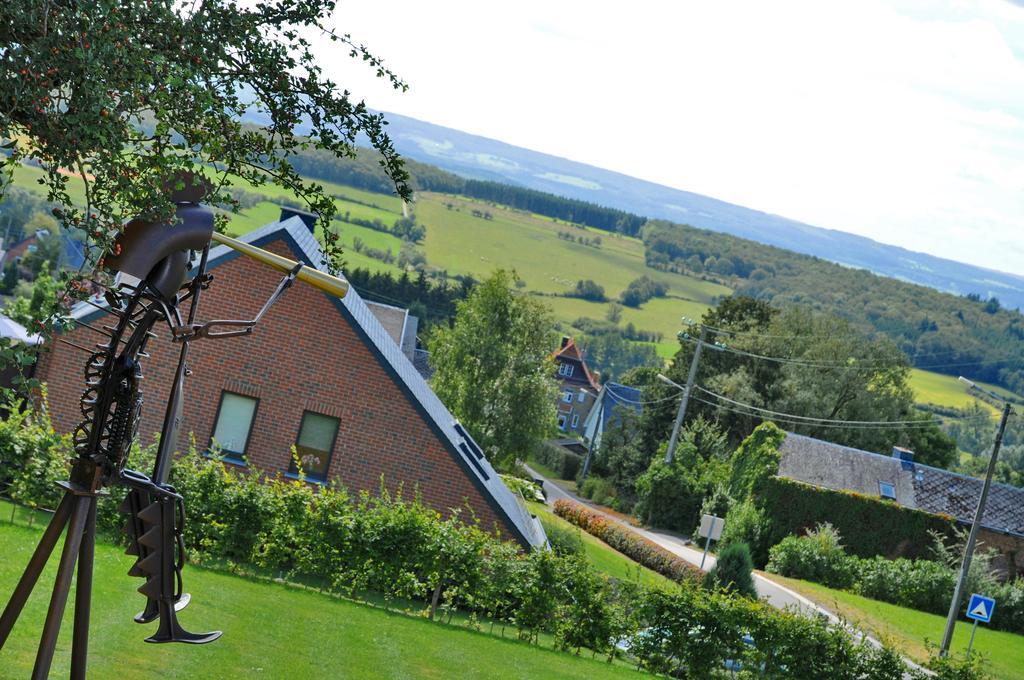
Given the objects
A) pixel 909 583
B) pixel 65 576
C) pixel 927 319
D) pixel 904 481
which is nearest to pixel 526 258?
pixel 927 319

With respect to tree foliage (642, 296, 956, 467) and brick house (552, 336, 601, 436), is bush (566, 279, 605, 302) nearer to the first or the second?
brick house (552, 336, 601, 436)

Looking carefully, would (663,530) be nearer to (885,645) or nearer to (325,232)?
(885,645)

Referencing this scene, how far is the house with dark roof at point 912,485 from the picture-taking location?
1901 inches

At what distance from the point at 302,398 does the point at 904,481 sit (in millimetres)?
35624

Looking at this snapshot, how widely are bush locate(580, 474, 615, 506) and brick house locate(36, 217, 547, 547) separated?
136ft

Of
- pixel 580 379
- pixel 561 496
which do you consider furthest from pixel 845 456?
pixel 580 379

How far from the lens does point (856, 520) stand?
47688 mm

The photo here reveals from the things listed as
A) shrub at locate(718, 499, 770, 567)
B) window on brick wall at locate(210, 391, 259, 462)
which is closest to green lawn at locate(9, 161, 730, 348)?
shrub at locate(718, 499, 770, 567)

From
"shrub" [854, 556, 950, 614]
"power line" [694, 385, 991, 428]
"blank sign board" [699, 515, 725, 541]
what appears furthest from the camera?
"power line" [694, 385, 991, 428]

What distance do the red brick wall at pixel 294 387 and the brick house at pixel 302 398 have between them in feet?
0.07

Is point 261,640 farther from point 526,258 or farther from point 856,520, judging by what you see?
point 526,258

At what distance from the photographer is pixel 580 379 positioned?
117500mm

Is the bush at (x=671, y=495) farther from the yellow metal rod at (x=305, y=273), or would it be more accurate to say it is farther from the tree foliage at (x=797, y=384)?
the yellow metal rod at (x=305, y=273)

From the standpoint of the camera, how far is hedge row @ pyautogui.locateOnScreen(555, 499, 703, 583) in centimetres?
4159
